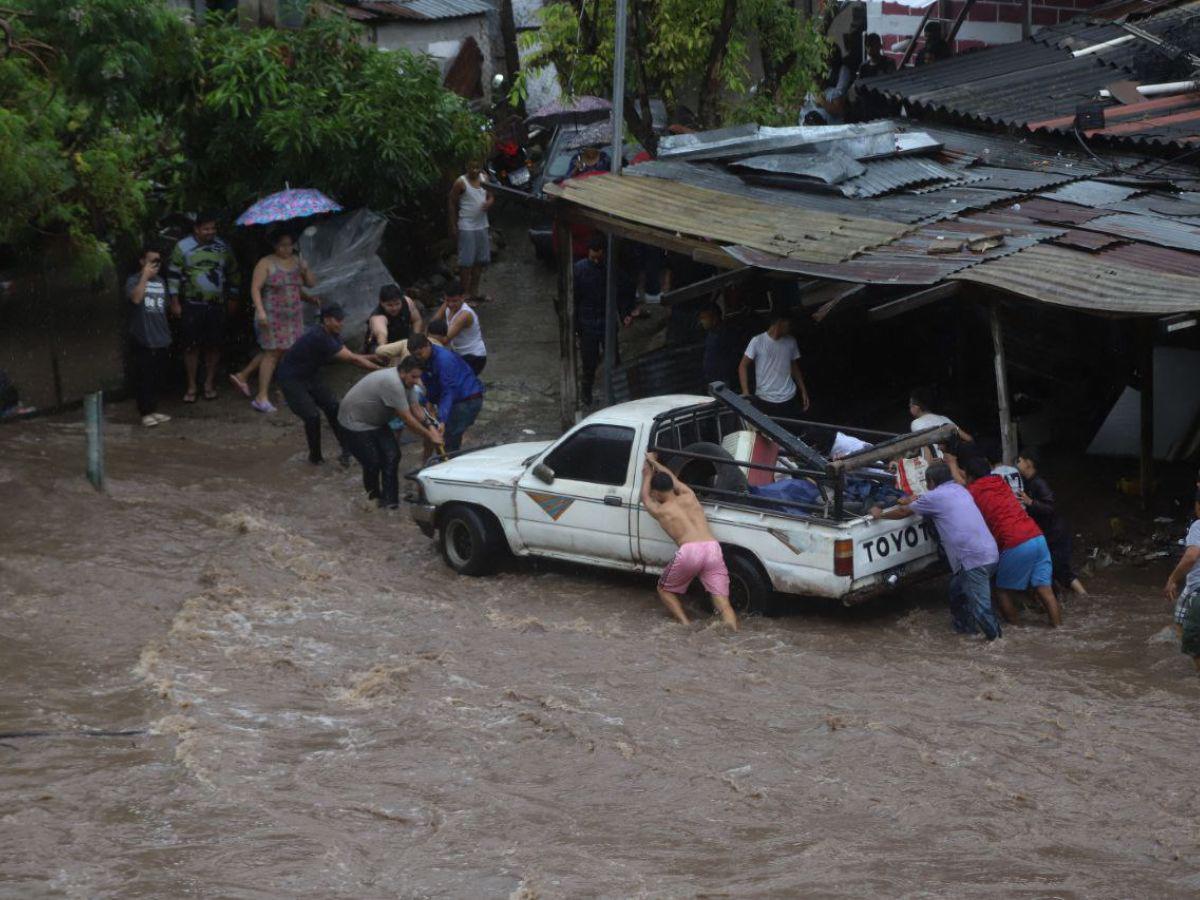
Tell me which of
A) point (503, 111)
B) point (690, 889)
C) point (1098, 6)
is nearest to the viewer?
point (690, 889)

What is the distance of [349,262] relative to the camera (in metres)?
17.0

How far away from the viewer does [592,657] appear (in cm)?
987

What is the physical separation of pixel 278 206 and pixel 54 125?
282 centimetres

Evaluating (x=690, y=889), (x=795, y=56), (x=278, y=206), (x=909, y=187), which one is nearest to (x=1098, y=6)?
(x=795, y=56)

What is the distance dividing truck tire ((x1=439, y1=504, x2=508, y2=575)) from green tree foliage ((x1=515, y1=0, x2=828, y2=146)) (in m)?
7.04

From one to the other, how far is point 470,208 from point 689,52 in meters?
3.12

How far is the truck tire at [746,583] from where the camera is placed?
1026 centimetres

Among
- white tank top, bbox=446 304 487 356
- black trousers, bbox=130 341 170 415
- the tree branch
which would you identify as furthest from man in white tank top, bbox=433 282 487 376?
the tree branch

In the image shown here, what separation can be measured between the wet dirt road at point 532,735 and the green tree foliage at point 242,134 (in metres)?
3.81

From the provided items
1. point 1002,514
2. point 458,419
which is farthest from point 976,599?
point 458,419

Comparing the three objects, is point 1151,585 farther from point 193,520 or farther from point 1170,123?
point 193,520

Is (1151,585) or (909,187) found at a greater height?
(909,187)

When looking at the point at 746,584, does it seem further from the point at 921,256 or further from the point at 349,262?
the point at 349,262

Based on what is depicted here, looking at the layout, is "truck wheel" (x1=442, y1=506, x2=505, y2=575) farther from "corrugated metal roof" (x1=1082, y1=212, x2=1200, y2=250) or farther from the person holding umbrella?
"corrugated metal roof" (x1=1082, y1=212, x2=1200, y2=250)
